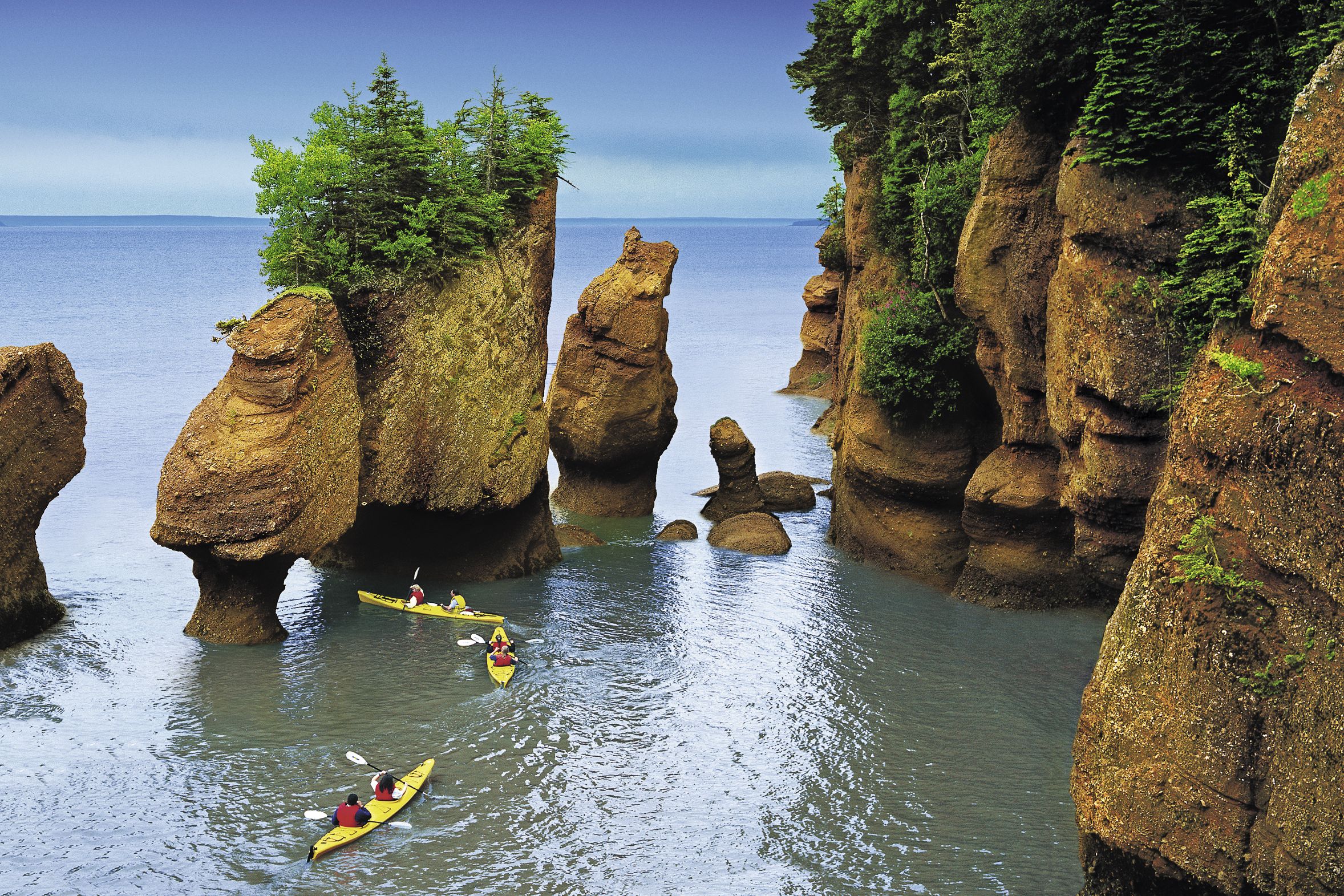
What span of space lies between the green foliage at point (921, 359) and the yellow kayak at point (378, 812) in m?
20.1

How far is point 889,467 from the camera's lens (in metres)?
38.0

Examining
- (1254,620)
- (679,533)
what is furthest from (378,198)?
(1254,620)

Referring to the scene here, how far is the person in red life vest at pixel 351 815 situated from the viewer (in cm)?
2108

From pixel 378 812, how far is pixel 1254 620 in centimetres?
1582

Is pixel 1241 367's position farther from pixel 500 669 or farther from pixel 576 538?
pixel 576 538

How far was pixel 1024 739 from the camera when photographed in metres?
26.0

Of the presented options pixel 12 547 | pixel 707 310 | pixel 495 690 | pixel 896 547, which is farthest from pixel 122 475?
pixel 707 310

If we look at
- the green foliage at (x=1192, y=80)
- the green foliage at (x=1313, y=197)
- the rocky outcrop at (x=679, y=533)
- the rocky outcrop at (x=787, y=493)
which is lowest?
the rocky outcrop at (x=679, y=533)

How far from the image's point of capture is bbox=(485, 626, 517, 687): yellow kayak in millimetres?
28812

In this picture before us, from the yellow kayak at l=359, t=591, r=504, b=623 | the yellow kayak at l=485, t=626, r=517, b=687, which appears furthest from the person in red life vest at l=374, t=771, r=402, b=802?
the yellow kayak at l=359, t=591, r=504, b=623

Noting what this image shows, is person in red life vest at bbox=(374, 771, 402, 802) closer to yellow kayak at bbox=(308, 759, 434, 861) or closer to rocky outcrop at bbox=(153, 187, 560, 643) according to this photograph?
yellow kayak at bbox=(308, 759, 434, 861)

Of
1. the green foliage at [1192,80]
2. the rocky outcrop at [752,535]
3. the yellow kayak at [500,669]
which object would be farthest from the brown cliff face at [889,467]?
the yellow kayak at [500,669]

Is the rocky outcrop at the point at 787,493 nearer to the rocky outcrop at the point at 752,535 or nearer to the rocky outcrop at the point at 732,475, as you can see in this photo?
the rocky outcrop at the point at 732,475

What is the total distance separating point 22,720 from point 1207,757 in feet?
80.7
